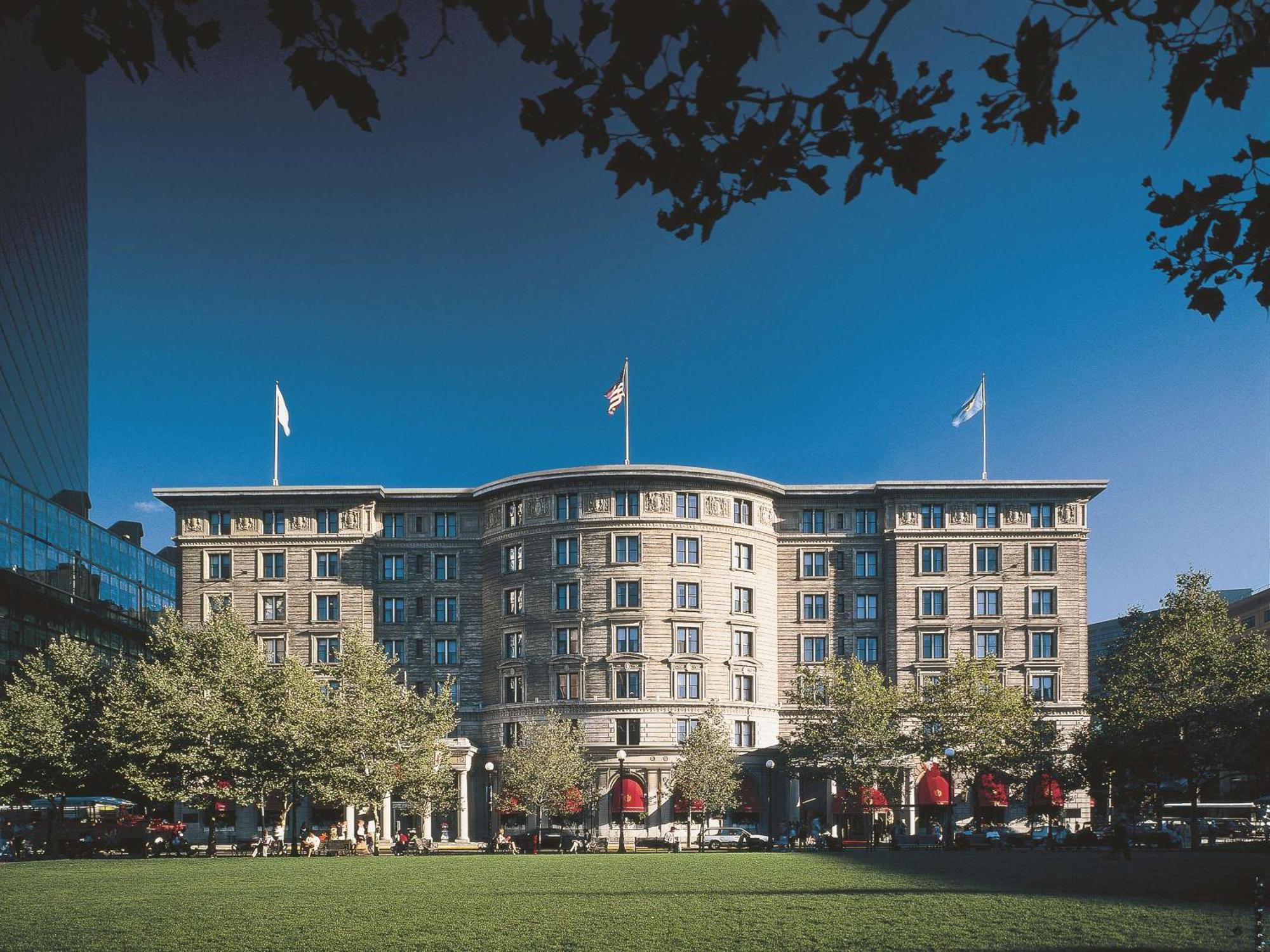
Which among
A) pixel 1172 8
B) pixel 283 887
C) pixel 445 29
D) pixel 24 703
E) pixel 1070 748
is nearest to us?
pixel 445 29

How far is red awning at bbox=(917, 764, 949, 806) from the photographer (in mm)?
86750

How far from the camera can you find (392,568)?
94.6 m

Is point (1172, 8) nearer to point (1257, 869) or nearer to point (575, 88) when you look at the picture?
point (575, 88)

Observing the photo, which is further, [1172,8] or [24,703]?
[24,703]

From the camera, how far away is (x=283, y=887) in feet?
124

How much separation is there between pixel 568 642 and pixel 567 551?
6.09 meters

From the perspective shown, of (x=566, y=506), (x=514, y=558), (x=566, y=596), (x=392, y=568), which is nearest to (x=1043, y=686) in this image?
(x=566, y=596)

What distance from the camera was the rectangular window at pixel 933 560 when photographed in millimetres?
92875

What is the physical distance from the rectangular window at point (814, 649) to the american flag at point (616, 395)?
22.4 meters

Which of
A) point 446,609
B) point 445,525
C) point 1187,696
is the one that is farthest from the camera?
point 445,525

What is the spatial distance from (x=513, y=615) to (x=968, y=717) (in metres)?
30.8

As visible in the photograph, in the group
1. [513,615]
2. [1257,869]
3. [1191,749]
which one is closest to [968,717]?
[1191,749]

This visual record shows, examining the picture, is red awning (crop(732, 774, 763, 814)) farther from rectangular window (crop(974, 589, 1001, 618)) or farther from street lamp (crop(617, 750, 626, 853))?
Answer: rectangular window (crop(974, 589, 1001, 618))

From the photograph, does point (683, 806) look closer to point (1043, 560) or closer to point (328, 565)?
point (328, 565)
